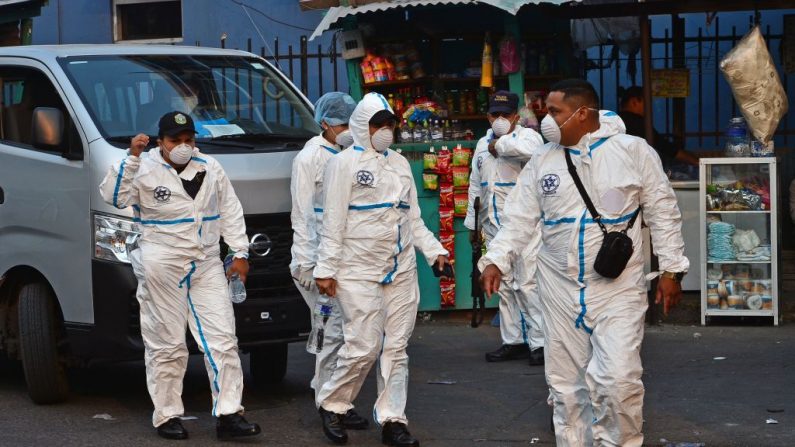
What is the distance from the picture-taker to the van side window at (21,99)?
8625 mm

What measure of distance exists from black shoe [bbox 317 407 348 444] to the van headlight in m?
1.44

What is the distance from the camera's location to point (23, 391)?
9070 millimetres

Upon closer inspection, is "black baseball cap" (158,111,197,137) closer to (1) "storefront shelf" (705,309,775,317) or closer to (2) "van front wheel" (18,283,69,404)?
(2) "van front wheel" (18,283,69,404)

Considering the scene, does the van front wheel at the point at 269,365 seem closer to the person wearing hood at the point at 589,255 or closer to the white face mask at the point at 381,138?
the white face mask at the point at 381,138

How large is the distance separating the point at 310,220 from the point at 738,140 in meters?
4.36

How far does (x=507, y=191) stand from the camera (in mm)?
9617

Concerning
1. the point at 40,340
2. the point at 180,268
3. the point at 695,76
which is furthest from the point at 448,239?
the point at 180,268

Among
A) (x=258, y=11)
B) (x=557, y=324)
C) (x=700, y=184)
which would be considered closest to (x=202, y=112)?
(x=557, y=324)

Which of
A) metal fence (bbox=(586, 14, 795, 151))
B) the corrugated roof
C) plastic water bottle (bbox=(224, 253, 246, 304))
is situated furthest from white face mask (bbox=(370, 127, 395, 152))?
metal fence (bbox=(586, 14, 795, 151))

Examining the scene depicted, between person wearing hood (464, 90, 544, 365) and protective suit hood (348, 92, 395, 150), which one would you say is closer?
protective suit hood (348, 92, 395, 150)

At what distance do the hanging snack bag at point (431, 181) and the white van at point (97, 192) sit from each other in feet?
8.31

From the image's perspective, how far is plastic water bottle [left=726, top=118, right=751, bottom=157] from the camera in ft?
35.7

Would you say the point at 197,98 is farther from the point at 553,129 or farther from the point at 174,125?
the point at 553,129

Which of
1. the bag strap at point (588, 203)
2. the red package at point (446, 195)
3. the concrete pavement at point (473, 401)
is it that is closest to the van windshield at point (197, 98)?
the concrete pavement at point (473, 401)
